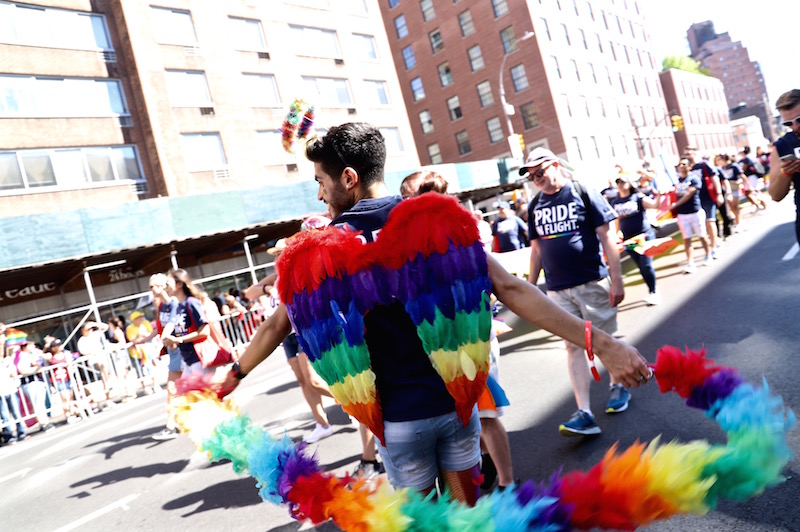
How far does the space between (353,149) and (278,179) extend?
2614 cm

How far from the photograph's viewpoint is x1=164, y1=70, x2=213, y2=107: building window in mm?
24172

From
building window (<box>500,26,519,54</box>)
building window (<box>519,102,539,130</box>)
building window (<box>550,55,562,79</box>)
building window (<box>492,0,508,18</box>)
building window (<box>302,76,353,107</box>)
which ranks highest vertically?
building window (<box>492,0,508,18</box>)

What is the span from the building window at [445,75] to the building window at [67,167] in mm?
28202

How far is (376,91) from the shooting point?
110 feet

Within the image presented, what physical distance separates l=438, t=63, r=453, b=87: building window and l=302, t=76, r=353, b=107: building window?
15.3 metres

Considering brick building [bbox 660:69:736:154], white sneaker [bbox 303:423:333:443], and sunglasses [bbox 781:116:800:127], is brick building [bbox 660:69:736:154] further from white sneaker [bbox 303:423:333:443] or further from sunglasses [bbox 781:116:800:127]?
white sneaker [bbox 303:423:333:443]

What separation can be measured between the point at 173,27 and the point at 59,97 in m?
6.36

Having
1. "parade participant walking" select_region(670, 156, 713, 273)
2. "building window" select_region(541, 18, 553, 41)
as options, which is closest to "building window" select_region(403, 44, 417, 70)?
"building window" select_region(541, 18, 553, 41)

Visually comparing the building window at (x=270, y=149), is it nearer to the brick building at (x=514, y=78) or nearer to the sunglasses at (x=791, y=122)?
the brick building at (x=514, y=78)

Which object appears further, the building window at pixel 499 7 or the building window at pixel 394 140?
the building window at pixel 499 7

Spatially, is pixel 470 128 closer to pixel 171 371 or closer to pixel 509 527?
pixel 171 371

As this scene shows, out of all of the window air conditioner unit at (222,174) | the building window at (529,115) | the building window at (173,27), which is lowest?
the window air conditioner unit at (222,174)

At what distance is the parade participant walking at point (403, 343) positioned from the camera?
1906 mm

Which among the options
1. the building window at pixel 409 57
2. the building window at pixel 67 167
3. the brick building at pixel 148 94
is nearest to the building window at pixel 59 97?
the brick building at pixel 148 94
